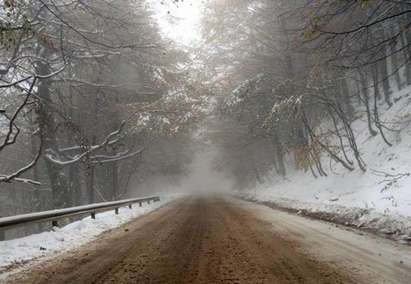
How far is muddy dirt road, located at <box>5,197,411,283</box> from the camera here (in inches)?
211

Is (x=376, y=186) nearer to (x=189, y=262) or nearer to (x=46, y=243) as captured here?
(x=189, y=262)

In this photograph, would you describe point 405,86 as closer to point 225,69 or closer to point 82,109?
point 225,69

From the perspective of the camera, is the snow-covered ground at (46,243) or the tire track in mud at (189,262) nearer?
the tire track in mud at (189,262)

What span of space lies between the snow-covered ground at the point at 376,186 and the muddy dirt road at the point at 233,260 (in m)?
1.63

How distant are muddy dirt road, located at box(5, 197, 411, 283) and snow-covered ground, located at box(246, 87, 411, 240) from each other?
1.63 m

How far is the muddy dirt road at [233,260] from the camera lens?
5.37 meters

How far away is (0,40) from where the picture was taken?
6.14 m

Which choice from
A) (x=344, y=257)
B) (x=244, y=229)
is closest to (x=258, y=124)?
(x=244, y=229)

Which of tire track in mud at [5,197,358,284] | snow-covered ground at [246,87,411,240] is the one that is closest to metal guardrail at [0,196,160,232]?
tire track in mud at [5,197,358,284]

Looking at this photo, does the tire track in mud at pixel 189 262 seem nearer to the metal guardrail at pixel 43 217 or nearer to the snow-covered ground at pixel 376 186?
the metal guardrail at pixel 43 217

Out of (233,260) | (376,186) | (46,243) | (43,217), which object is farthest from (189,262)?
(376,186)

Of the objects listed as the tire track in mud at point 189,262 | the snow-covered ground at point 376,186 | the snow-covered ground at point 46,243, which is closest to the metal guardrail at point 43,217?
the snow-covered ground at point 46,243

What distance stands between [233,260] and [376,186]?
10186 millimetres

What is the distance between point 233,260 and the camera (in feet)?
20.9
